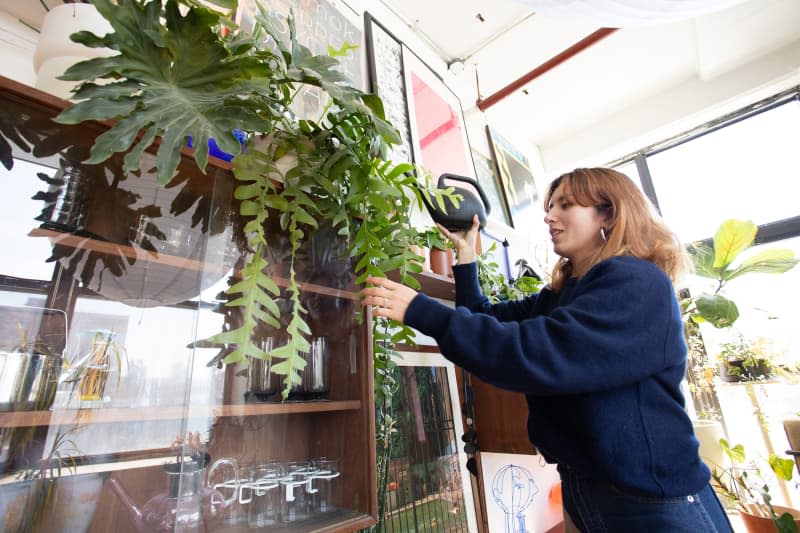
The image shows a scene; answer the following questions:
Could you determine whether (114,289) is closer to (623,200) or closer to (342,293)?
(342,293)

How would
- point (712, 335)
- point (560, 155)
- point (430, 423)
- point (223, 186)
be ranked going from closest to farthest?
point (223, 186) → point (430, 423) → point (712, 335) → point (560, 155)

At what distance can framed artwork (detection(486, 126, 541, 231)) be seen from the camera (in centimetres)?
272

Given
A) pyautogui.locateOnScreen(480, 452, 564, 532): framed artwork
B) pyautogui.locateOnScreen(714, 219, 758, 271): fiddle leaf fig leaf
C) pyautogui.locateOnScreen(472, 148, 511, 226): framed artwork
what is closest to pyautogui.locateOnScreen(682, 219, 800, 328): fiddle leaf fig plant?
pyautogui.locateOnScreen(714, 219, 758, 271): fiddle leaf fig leaf

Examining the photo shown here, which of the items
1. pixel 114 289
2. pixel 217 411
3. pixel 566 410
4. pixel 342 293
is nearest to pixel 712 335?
pixel 566 410

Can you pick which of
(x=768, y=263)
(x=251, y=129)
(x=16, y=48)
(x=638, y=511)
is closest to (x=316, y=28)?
(x=16, y=48)

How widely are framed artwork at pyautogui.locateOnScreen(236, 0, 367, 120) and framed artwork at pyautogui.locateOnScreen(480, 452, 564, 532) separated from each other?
5.19ft

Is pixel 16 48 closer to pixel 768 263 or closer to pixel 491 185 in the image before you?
pixel 491 185

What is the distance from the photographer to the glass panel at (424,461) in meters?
1.25

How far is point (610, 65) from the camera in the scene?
9.21ft

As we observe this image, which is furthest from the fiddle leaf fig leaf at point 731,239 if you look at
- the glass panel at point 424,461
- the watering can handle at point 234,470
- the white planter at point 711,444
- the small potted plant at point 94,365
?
the small potted plant at point 94,365

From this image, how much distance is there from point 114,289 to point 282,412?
0.43 m

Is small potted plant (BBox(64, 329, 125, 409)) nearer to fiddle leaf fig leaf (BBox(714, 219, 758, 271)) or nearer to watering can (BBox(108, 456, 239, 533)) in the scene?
watering can (BBox(108, 456, 239, 533))

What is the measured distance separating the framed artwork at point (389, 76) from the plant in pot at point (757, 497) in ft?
7.20

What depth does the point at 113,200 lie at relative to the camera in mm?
777
